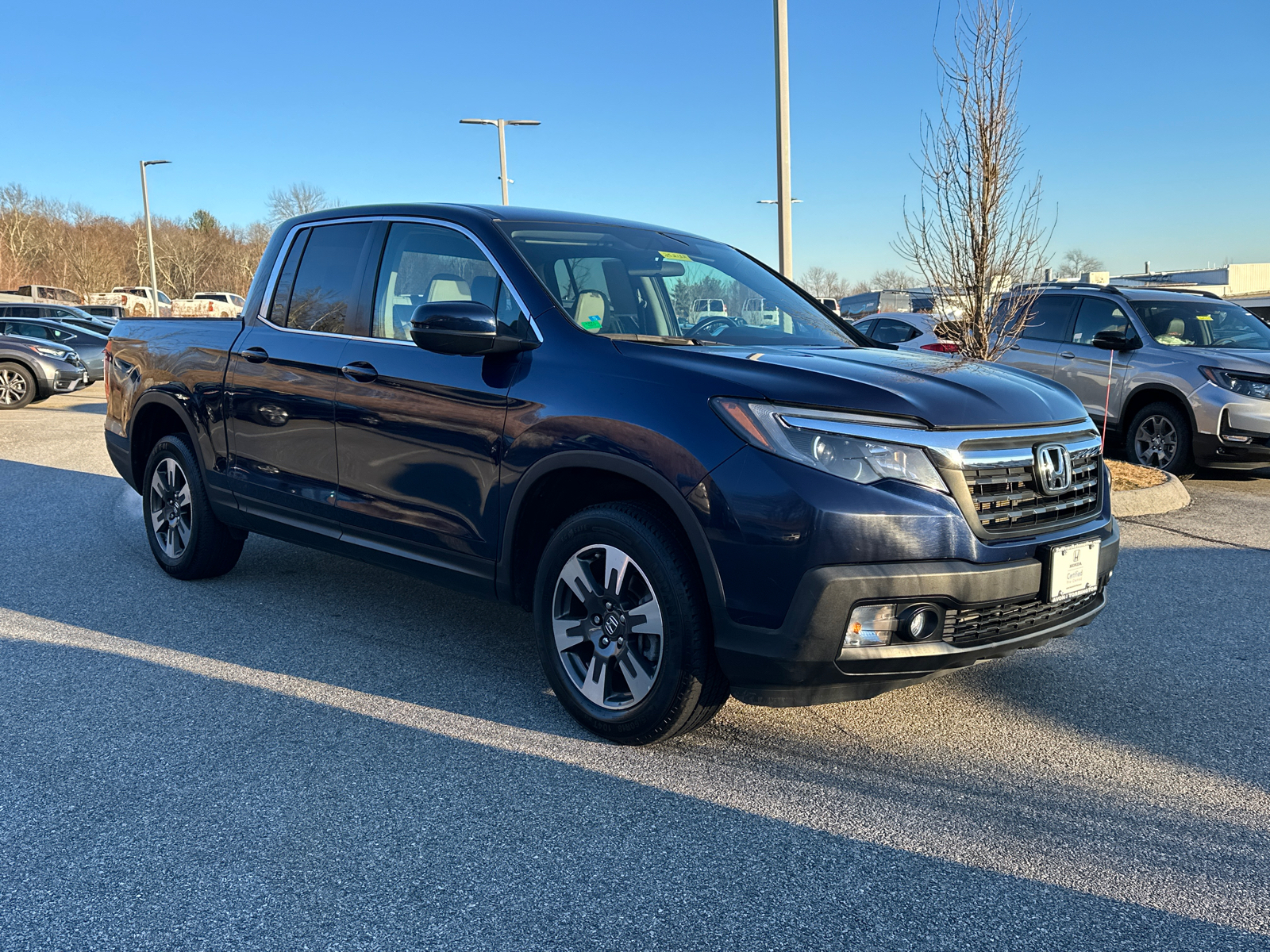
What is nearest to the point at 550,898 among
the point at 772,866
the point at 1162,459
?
the point at 772,866

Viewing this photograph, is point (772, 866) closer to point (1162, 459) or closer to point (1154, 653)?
point (1154, 653)

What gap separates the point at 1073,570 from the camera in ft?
11.4

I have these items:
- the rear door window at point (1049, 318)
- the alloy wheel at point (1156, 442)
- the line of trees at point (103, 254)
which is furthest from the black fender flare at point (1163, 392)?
the line of trees at point (103, 254)

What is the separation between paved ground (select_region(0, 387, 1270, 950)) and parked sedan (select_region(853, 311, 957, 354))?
5956 mm

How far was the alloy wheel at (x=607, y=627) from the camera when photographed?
3.52 meters

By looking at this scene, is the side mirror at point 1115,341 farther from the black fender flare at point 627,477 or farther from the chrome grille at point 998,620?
the black fender flare at point 627,477

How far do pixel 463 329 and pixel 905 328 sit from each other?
9262 mm

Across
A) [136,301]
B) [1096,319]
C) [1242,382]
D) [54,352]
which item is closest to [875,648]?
[1242,382]

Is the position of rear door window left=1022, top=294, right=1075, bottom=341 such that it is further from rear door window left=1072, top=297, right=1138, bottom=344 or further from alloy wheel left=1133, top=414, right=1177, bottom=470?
alloy wheel left=1133, top=414, right=1177, bottom=470

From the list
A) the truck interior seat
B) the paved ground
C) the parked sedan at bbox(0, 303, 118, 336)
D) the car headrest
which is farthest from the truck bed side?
the parked sedan at bbox(0, 303, 118, 336)

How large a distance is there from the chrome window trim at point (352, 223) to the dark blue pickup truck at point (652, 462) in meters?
0.01

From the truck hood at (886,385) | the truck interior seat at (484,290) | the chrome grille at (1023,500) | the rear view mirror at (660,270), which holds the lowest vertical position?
the chrome grille at (1023,500)

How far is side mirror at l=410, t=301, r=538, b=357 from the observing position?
12.3 feet

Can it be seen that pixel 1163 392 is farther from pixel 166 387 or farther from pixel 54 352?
pixel 54 352
